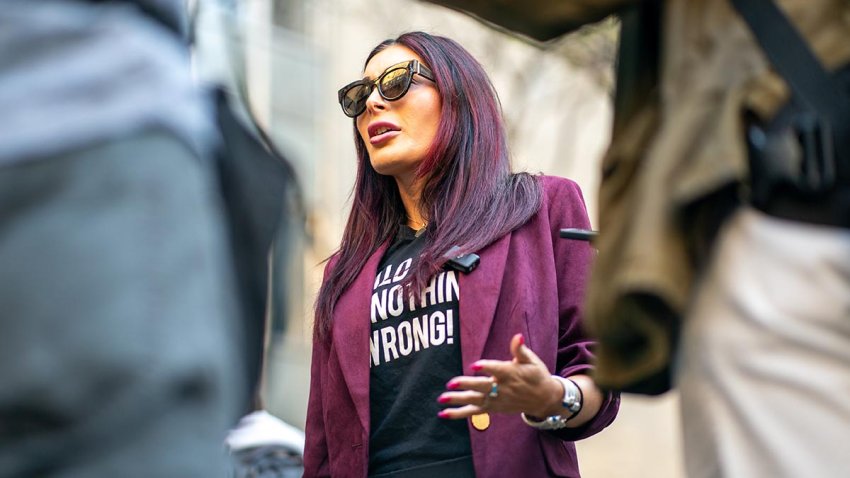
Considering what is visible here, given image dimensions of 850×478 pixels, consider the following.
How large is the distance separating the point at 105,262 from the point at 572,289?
2109 millimetres

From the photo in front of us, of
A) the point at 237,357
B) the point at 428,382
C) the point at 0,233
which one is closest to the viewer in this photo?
the point at 0,233

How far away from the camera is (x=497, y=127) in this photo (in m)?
3.95

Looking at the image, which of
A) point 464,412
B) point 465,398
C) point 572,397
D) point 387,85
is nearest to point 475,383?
point 465,398

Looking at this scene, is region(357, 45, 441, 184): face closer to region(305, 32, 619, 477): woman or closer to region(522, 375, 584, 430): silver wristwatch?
region(305, 32, 619, 477): woman

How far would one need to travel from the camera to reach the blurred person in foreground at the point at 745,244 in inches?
79.4

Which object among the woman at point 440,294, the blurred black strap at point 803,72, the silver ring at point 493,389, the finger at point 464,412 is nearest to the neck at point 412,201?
the woman at point 440,294

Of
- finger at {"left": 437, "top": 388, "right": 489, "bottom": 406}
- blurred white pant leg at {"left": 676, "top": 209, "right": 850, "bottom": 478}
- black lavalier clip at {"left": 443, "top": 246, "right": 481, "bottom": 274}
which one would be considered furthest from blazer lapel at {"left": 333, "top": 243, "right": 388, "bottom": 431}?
blurred white pant leg at {"left": 676, "top": 209, "right": 850, "bottom": 478}

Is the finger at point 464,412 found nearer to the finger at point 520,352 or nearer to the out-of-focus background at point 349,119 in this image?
the finger at point 520,352

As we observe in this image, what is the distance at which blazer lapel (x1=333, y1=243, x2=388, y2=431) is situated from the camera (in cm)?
362

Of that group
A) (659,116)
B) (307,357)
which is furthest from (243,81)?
(307,357)

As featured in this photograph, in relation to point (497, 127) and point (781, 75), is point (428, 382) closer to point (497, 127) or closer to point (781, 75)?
point (497, 127)

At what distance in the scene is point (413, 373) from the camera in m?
3.54

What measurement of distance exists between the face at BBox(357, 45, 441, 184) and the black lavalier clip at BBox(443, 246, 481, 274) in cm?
43

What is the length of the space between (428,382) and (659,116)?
137 cm
